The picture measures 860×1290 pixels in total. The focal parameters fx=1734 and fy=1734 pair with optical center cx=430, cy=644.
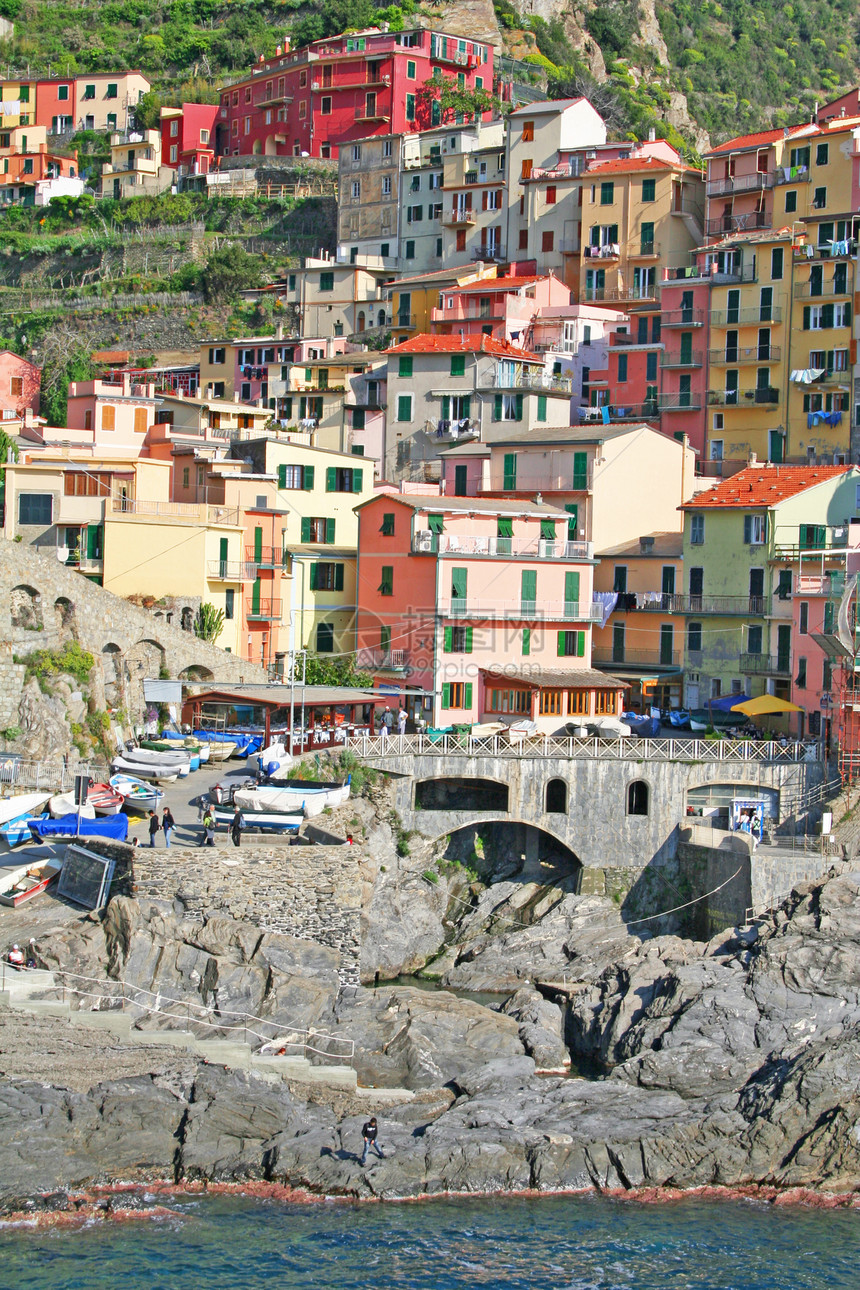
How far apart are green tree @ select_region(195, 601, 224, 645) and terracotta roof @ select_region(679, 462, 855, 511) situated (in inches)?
637

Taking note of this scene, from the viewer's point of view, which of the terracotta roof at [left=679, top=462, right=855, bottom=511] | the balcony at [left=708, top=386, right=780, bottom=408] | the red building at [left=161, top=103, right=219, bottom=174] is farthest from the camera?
the red building at [left=161, top=103, right=219, bottom=174]

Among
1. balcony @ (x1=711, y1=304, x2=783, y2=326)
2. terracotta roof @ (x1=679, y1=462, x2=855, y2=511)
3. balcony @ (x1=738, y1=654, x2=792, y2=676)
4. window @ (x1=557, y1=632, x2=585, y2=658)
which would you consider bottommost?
balcony @ (x1=738, y1=654, x2=792, y2=676)

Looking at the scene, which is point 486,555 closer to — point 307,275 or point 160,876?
point 160,876

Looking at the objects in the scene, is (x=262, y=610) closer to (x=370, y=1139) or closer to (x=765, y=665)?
(x=765, y=665)

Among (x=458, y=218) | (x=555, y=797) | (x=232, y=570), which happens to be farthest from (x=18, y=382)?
(x=555, y=797)

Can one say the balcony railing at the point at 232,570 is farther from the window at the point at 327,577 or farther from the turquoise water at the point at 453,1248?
the turquoise water at the point at 453,1248

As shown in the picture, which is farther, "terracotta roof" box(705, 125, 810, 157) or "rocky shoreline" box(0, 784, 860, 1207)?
"terracotta roof" box(705, 125, 810, 157)

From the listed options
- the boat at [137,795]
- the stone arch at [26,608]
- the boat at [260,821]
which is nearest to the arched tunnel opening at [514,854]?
the boat at [260,821]

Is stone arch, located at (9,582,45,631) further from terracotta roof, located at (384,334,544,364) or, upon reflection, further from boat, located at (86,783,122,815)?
terracotta roof, located at (384,334,544,364)

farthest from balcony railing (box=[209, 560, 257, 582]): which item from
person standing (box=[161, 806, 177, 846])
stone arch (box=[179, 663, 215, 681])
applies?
person standing (box=[161, 806, 177, 846])

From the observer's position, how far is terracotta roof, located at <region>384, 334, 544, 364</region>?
70.4 meters

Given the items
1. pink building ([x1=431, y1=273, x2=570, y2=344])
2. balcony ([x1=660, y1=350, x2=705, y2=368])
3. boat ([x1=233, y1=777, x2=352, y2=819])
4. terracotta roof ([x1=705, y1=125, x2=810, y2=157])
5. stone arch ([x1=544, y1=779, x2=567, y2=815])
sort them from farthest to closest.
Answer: terracotta roof ([x1=705, y1=125, x2=810, y2=157])
pink building ([x1=431, y1=273, x2=570, y2=344])
balcony ([x1=660, y1=350, x2=705, y2=368])
stone arch ([x1=544, y1=779, x2=567, y2=815])
boat ([x1=233, y1=777, x2=352, y2=819])

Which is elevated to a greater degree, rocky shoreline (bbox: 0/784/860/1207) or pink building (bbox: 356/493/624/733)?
pink building (bbox: 356/493/624/733)

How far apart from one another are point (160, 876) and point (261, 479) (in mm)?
25150
